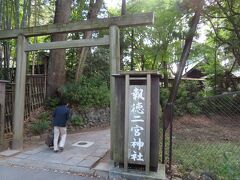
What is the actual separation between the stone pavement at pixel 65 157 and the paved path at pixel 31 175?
208 mm

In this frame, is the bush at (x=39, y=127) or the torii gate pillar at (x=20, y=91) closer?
the torii gate pillar at (x=20, y=91)

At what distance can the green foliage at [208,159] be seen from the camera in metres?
4.49

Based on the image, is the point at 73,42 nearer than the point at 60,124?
Yes

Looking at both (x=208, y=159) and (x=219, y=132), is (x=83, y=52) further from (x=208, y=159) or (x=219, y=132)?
(x=208, y=159)

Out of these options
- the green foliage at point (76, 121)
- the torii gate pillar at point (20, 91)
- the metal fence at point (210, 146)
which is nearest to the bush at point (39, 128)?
the green foliage at point (76, 121)

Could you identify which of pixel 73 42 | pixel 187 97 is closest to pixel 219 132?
pixel 73 42

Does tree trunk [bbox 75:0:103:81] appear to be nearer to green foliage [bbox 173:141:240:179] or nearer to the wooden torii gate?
the wooden torii gate

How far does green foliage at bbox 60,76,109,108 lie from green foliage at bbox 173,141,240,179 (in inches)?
173

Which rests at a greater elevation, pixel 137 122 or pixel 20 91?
pixel 20 91

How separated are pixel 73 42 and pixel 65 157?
2836 millimetres

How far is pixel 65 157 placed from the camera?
596 cm

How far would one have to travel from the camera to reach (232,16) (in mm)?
12219

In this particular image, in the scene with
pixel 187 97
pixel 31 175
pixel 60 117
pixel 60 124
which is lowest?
pixel 31 175

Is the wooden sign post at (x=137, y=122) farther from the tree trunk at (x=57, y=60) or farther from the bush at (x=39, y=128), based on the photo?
the tree trunk at (x=57, y=60)
